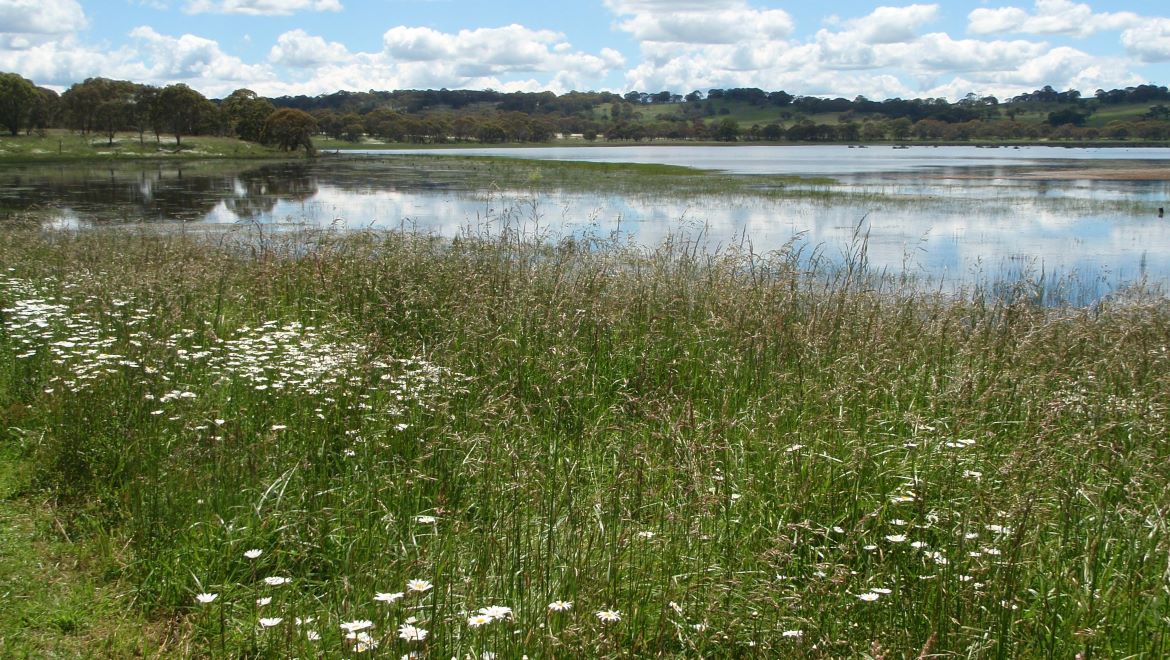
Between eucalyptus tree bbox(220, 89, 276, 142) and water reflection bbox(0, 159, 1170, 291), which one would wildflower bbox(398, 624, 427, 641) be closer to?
water reflection bbox(0, 159, 1170, 291)

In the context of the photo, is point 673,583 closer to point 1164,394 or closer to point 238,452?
point 238,452

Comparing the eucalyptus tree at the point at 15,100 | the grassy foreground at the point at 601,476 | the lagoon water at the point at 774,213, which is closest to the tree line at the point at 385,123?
the eucalyptus tree at the point at 15,100

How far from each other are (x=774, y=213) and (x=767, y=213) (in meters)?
0.30

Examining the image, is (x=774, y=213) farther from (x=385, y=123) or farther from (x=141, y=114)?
(x=385, y=123)

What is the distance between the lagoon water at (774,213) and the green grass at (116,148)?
23.9 metres

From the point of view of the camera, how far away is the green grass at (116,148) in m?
74.1

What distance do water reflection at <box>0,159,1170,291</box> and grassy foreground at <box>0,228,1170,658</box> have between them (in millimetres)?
6914

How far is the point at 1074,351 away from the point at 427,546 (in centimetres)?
739

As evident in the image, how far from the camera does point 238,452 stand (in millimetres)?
5355

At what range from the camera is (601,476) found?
5824mm

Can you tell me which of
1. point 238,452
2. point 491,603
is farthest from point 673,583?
point 238,452

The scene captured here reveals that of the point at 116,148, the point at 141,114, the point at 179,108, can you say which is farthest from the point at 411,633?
the point at 141,114

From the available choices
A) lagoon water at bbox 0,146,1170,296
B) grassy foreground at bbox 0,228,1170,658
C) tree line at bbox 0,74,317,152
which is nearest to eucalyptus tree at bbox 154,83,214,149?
tree line at bbox 0,74,317,152

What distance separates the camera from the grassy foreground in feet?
12.3
